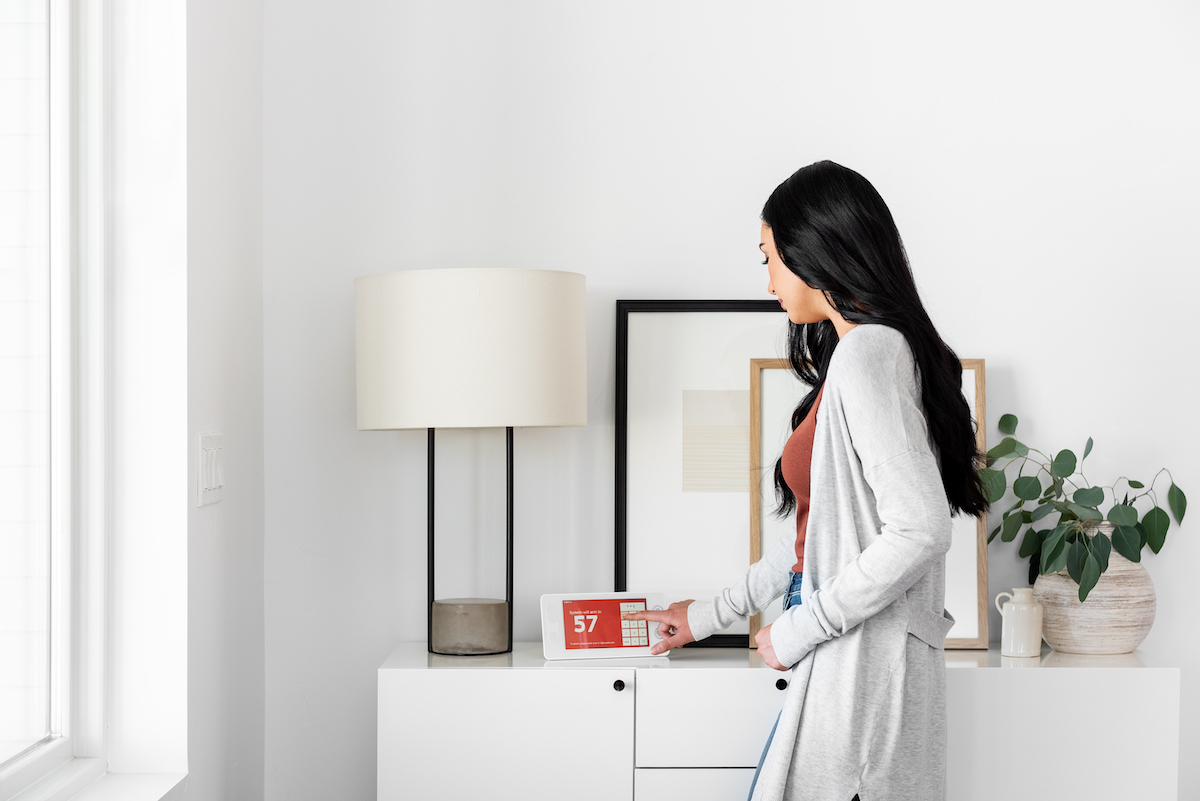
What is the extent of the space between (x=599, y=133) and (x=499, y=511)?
0.80 m

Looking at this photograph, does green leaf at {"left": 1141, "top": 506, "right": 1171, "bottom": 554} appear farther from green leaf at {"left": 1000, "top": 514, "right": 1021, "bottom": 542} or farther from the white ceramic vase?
green leaf at {"left": 1000, "top": 514, "right": 1021, "bottom": 542}

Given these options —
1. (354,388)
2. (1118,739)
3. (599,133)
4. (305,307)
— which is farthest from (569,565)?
(1118,739)

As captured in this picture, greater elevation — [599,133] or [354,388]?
[599,133]

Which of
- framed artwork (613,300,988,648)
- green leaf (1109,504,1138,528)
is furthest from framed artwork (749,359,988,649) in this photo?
green leaf (1109,504,1138,528)

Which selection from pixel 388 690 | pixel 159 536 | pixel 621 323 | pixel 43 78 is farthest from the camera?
pixel 621 323

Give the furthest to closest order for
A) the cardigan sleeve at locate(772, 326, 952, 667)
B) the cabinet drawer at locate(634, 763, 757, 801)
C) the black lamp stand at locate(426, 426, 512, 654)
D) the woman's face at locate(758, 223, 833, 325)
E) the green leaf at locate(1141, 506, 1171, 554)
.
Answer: the green leaf at locate(1141, 506, 1171, 554)
the black lamp stand at locate(426, 426, 512, 654)
the cabinet drawer at locate(634, 763, 757, 801)
the woman's face at locate(758, 223, 833, 325)
the cardigan sleeve at locate(772, 326, 952, 667)

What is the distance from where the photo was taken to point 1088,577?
1686mm

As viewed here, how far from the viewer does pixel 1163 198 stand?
1.94m

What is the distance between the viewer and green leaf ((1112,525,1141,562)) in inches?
69.2

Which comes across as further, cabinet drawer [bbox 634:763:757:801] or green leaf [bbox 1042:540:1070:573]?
green leaf [bbox 1042:540:1070:573]

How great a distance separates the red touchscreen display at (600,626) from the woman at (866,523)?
44cm

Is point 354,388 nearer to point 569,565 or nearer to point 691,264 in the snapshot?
point 569,565

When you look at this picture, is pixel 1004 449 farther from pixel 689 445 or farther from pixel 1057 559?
pixel 689 445

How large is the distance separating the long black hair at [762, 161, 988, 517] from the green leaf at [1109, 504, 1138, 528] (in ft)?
2.15
